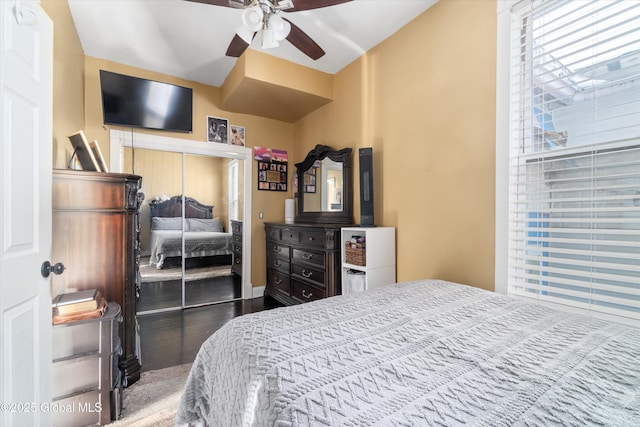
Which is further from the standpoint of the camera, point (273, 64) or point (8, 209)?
point (273, 64)

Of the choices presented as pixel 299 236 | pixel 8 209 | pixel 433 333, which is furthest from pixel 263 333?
pixel 299 236

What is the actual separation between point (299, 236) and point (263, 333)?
2.15m

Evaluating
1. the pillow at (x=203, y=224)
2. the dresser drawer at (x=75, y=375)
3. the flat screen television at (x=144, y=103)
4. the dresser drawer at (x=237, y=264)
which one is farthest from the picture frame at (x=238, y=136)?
the dresser drawer at (x=75, y=375)

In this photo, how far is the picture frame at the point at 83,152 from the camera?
6.88ft

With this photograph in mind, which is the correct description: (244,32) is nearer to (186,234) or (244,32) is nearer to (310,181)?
(310,181)

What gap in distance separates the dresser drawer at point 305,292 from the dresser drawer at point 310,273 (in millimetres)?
83

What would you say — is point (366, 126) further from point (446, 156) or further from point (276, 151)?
point (276, 151)

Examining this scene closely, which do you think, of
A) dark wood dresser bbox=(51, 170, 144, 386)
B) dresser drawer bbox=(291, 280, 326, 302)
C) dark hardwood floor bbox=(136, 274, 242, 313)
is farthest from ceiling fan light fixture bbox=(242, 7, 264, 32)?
dark hardwood floor bbox=(136, 274, 242, 313)

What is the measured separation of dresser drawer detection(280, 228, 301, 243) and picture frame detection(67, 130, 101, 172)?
74.5 inches

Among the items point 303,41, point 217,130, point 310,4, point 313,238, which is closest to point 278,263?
point 313,238

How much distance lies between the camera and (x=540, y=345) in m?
0.91

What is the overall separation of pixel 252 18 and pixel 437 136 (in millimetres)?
1555

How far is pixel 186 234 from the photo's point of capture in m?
3.54

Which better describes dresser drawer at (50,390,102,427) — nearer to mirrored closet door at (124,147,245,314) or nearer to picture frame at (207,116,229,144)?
mirrored closet door at (124,147,245,314)
